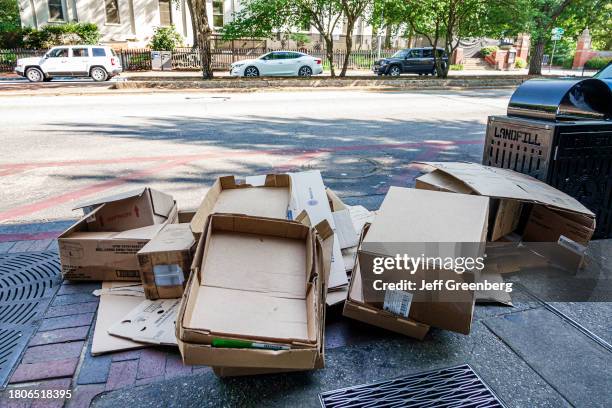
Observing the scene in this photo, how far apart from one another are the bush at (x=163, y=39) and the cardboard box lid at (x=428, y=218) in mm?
27604

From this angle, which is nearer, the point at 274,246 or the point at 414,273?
the point at 414,273

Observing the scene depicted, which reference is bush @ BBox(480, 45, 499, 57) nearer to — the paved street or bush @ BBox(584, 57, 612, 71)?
bush @ BBox(584, 57, 612, 71)

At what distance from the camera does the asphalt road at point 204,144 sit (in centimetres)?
518

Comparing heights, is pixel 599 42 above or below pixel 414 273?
above

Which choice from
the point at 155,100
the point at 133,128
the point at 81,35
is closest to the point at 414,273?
the point at 133,128

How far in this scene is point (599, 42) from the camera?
153ft

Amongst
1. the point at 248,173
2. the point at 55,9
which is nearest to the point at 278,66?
the point at 55,9

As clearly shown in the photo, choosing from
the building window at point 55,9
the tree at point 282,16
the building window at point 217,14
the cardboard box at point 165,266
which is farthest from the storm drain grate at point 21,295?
the building window at point 217,14

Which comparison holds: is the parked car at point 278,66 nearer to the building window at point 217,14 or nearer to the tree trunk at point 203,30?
the tree trunk at point 203,30

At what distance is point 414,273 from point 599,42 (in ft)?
187

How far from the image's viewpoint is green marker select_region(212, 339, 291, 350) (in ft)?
5.97

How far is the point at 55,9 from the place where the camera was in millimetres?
26016

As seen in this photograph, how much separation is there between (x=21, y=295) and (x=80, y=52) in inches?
781

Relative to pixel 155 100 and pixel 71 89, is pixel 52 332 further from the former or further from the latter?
pixel 71 89
